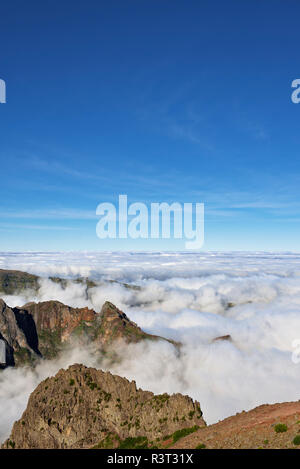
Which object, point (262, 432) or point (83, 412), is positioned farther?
point (83, 412)

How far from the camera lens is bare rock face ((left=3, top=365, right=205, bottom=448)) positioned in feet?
403

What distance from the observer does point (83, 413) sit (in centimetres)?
13925

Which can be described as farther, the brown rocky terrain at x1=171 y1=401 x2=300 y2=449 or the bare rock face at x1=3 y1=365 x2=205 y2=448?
the bare rock face at x1=3 y1=365 x2=205 y2=448

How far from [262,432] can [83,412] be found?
130025 millimetres

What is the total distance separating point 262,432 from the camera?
40.1m

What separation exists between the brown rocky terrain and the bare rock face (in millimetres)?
73820

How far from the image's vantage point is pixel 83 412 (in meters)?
140

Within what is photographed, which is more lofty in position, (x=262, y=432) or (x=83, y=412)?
(x=262, y=432)

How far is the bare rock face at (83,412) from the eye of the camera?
122938 mm

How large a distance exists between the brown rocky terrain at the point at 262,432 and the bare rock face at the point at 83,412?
73820 mm
